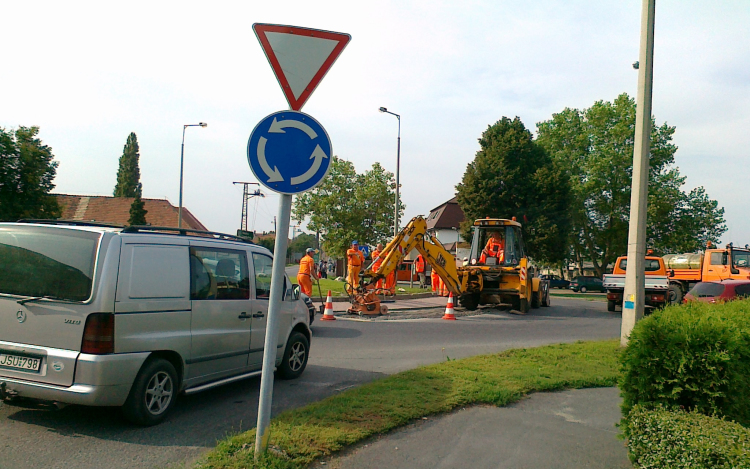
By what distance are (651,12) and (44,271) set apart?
9.77 meters

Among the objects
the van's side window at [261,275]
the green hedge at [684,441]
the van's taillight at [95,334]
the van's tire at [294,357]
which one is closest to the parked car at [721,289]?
the van's tire at [294,357]

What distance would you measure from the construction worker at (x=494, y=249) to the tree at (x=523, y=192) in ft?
63.2

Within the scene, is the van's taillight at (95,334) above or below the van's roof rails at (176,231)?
below

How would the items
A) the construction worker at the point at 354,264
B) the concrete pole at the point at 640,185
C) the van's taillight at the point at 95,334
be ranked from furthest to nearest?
the construction worker at the point at 354,264 < the concrete pole at the point at 640,185 < the van's taillight at the point at 95,334

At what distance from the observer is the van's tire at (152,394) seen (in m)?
5.05

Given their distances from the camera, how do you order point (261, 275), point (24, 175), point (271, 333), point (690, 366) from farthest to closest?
1. point (24, 175)
2. point (261, 275)
3. point (271, 333)
4. point (690, 366)

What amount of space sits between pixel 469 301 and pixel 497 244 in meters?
2.16

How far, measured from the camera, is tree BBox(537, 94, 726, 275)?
161ft

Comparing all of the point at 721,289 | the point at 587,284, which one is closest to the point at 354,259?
the point at 721,289

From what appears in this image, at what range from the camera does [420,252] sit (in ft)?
58.0

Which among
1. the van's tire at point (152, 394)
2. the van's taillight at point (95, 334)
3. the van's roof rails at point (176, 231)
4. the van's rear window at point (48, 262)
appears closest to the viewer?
the van's taillight at point (95, 334)

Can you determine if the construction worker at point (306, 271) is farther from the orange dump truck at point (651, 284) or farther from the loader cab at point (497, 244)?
the orange dump truck at point (651, 284)

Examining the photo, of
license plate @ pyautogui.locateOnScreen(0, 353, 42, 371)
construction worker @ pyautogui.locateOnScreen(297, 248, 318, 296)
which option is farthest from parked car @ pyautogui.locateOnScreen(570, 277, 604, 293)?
license plate @ pyautogui.locateOnScreen(0, 353, 42, 371)

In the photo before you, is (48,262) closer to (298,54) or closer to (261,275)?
(261,275)
